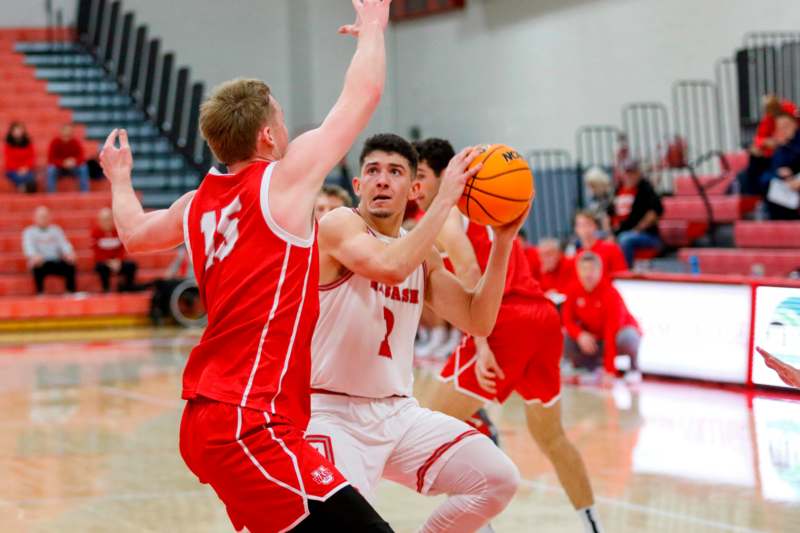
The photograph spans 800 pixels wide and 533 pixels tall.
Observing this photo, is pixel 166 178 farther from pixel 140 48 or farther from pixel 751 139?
pixel 751 139

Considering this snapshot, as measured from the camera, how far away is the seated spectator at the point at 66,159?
792 inches

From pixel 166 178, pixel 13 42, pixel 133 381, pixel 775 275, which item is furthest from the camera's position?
pixel 13 42

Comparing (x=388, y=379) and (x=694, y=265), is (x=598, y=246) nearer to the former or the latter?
(x=694, y=265)

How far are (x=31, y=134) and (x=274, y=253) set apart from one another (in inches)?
769

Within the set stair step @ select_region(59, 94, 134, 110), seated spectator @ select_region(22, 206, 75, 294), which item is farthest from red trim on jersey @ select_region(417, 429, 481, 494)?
stair step @ select_region(59, 94, 134, 110)

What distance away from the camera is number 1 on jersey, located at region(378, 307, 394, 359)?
4449mm

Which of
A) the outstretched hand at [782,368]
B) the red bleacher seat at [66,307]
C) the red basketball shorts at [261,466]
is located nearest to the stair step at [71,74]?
the red bleacher seat at [66,307]

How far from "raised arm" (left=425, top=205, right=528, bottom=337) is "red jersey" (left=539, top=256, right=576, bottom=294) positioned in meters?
7.90

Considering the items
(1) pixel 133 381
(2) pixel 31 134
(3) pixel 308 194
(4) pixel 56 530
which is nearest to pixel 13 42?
(2) pixel 31 134

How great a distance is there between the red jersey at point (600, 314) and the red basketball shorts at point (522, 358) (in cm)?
540

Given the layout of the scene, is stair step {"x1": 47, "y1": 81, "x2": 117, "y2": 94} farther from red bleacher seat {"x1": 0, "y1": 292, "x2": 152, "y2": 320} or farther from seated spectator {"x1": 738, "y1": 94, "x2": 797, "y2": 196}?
seated spectator {"x1": 738, "y1": 94, "x2": 797, "y2": 196}

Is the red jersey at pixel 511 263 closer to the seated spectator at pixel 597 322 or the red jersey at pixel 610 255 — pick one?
the seated spectator at pixel 597 322

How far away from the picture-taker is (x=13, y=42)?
2438 centimetres

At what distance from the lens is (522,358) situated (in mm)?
5898
